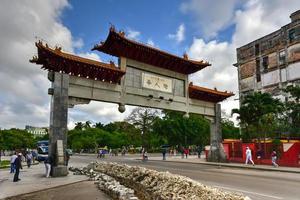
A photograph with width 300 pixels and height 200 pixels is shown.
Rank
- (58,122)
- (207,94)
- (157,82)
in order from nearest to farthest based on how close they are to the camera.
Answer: (58,122) → (157,82) → (207,94)

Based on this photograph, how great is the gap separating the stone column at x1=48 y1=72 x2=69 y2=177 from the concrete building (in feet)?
107

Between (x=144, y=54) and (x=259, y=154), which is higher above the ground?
(x=144, y=54)

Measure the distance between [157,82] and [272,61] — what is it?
29108 mm

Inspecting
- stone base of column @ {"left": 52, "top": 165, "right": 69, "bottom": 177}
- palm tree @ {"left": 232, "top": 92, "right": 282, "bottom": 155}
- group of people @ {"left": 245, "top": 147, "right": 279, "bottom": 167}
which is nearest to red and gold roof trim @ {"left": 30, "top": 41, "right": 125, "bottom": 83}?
stone base of column @ {"left": 52, "top": 165, "right": 69, "bottom": 177}

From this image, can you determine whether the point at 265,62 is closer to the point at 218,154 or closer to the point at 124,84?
the point at 218,154

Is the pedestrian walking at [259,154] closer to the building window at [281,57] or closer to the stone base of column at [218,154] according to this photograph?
the stone base of column at [218,154]

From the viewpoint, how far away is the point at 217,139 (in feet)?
101

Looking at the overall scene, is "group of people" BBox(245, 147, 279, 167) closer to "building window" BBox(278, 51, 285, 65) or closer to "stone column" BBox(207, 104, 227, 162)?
"stone column" BBox(207, 104, 227, 162)

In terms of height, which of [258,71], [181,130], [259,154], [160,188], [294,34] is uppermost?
[294,34]

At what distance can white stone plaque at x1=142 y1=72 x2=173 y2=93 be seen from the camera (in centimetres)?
2517

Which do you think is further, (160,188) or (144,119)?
(144,119)

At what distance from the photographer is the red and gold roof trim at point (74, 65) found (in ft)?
64.3

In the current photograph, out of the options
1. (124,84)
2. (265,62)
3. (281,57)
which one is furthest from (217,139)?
(265,62)

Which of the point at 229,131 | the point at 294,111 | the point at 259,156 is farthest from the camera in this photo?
the point at 229,131
